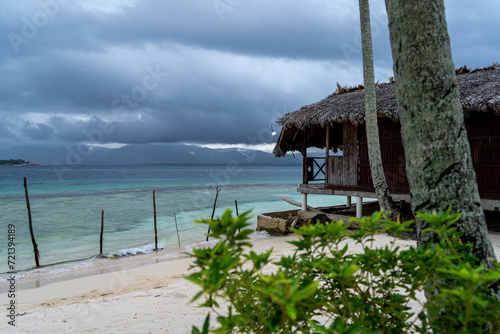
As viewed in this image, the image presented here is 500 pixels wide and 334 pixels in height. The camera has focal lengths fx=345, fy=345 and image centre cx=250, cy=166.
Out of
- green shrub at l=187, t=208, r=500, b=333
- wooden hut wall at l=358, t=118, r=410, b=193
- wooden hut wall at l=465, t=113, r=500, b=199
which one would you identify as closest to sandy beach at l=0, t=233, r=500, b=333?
wooden hut wall at l=465, t=113, r=500, b=199

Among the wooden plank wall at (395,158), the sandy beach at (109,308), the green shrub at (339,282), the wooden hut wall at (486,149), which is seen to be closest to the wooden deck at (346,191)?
the wooden plank wall at (395,158)

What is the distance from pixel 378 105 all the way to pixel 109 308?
7188 millimetres

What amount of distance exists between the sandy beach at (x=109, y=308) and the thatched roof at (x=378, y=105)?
9.50 ft

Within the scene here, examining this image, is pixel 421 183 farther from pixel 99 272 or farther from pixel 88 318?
pixel 99 272

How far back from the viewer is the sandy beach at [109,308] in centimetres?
366

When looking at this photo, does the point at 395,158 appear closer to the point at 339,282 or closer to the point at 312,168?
the point at 312,168

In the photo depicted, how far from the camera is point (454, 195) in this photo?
1.75 meters

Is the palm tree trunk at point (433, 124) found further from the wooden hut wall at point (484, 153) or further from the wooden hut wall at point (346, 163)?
the wooden hut wall at point (346, 163)

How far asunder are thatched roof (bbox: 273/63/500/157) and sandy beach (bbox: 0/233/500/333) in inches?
114

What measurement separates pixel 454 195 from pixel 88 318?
4.14 meters

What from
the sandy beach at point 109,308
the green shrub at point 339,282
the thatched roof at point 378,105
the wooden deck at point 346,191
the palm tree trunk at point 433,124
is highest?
the thatched roof at point 378,105

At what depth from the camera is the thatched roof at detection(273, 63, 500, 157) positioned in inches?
281

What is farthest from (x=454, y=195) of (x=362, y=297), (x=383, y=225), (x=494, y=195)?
(x=494, y=195)

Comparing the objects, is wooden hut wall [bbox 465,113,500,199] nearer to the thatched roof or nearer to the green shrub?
the thatched roof
